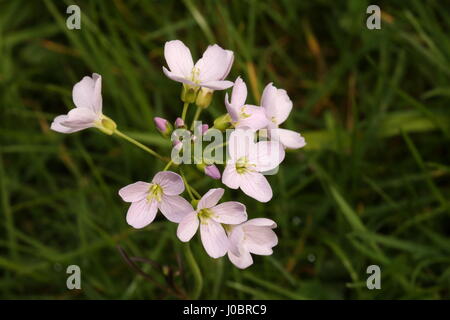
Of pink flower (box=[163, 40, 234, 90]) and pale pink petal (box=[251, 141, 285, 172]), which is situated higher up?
pink flower (box=[163, 40, 234, 90])

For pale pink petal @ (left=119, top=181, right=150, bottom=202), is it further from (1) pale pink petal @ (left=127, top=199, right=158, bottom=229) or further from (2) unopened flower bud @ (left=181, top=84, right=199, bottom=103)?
(2) unopened flower bud @ (left=181, top=84, right=199, bottom=103)

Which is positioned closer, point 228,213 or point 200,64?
point 228,213

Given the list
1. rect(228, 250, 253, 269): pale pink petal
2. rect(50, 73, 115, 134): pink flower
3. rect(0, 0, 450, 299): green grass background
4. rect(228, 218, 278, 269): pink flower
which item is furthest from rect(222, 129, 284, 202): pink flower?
rect(0, 0, 450, 299): green grass background

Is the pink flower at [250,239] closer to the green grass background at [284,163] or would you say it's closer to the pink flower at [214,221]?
the pink flower at [214,221]

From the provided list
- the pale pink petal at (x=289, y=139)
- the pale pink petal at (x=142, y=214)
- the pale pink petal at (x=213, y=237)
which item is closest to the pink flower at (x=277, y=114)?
the pale pink petal at (x=289, y=139)

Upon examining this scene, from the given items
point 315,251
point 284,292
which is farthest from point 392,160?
point 284,292

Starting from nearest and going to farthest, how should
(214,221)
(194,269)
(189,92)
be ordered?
(214,221)
(189,92)
(194,269)

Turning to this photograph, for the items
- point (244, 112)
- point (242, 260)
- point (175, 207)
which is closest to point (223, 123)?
point (244, 112)

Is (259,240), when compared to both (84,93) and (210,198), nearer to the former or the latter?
(210,198)

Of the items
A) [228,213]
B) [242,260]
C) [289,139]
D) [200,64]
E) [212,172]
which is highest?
[200,64]
